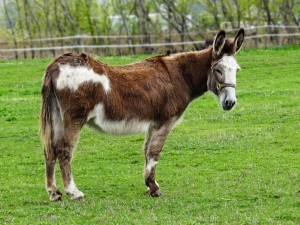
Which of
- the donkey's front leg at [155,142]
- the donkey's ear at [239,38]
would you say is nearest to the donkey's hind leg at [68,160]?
the donkey's front leg at [155,142]

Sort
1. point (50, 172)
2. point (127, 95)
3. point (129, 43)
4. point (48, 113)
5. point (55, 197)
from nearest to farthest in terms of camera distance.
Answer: point (55, 197) < point (48, 113) < point (50, 172) < point (127, 95) < point (129, 43)

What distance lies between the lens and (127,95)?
10242mm

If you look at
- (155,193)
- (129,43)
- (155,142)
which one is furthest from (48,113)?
(129,43)

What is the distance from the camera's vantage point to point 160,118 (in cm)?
1064

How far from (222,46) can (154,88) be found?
109cm

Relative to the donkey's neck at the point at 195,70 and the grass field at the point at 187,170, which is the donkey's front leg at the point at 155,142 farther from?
the donkey's neck at the point at 195,70

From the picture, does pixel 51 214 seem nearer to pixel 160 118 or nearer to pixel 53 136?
pixel 53 136

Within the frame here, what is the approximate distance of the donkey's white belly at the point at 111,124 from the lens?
392 inches

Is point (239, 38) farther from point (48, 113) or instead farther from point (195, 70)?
point (48, 113)

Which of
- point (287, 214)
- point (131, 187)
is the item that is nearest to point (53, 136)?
point (131, 187)

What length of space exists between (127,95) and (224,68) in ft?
4.45

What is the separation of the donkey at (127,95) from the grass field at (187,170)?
626 mm

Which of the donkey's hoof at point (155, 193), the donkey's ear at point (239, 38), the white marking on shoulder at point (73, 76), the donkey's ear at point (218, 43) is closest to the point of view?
the white marking on shoulder at point (73, 76)

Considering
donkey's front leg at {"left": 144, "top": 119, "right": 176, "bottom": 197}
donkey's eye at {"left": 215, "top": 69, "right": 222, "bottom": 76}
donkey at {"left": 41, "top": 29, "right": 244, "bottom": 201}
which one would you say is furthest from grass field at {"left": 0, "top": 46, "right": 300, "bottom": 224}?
donkey's eye at {"left": 215, "top": 69, "right": 222, "bottom": 76}
